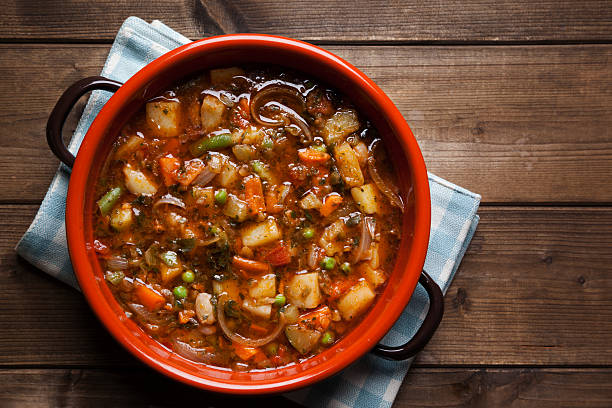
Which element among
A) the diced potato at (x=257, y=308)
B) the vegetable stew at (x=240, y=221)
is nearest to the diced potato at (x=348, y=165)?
the vegetable stew at (x=240, y=221)

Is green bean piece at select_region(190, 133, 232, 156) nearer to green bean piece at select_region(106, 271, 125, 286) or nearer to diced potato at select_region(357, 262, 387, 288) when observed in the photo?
Result: green bean piece at select_region(106, 271, 125, 286)

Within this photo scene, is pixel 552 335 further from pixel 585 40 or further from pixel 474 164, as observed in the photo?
pixel 585 40

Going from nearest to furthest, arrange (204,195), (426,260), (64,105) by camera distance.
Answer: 1. (64,105)
2. (204,195)
3. (426,260)

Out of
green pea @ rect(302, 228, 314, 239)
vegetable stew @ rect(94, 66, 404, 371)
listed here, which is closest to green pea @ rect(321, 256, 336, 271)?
vegetable stew @ rect(94, 66, 404, 371)

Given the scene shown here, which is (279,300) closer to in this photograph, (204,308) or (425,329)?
(204,308)

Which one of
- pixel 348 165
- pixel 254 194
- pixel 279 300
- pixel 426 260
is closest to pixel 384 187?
pixel 348 165

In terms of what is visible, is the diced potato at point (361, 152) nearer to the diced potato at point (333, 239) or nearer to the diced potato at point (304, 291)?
the diced potato at point (333, 239)
